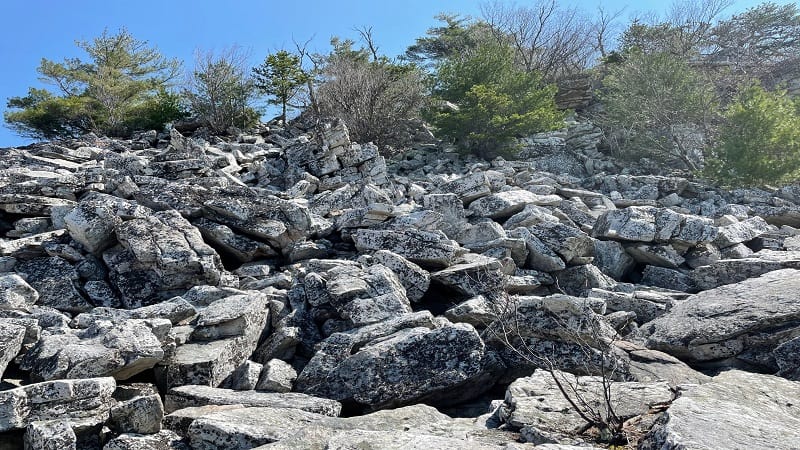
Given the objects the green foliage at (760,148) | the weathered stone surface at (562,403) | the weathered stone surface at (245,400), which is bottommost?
the weathered stone surface at (562,403)

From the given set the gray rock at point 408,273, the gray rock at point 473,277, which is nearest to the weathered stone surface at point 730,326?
the gray rock at point 473,277

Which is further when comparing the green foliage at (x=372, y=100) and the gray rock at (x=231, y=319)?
the green foliage at (x=372, y=100)

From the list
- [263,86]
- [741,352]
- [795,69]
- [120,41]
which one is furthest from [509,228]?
[120,41]

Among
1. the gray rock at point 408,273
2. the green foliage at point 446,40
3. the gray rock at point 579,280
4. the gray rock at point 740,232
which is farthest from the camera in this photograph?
the green foliage at point 446,40

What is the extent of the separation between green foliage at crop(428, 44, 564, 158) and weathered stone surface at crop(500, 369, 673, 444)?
53.9 feet

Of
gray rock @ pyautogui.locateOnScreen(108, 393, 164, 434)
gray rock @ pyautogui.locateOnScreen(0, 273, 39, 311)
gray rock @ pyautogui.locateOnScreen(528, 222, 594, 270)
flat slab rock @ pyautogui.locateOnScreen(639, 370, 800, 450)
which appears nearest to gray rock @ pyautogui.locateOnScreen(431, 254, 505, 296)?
gray rock @ pyautogui.locateOnScreen(528, 222, 594, 270)

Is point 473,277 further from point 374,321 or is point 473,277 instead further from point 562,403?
point 562,403

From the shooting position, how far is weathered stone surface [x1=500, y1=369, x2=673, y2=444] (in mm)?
3946

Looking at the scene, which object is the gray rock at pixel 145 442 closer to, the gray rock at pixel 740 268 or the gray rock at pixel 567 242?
the gray rock at pixel 567 242

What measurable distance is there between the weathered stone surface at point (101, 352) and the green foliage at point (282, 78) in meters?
21.8

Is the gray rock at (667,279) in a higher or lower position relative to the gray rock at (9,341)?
lower

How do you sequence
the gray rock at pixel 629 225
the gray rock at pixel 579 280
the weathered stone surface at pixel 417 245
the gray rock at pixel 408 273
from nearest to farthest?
1. the gray rock at pixel 408 273
2. the weathered stone surface at pixel 417 245
3. the gray rock at pixel 579 280
4. the gray rock at pixel 629 225

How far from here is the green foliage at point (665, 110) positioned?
20.1 m

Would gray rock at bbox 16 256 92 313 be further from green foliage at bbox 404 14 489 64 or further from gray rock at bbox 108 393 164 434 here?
green foliage at bbox 404 14 489 64
